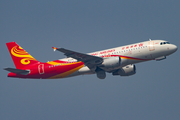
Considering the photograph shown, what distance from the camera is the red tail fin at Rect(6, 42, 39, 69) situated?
5081cm

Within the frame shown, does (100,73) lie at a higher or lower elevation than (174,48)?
lower

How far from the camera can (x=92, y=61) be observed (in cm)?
4594

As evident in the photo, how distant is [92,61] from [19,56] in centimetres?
1634

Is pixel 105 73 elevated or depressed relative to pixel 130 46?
depressed

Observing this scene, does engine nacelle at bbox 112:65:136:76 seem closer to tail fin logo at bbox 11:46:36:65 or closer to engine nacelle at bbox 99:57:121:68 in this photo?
engine nacelle at bbox 99:57:121:68

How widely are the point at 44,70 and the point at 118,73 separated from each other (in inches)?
603

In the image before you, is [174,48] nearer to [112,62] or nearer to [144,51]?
[144,51]

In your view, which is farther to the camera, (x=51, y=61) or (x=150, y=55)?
(x=51, y=61)

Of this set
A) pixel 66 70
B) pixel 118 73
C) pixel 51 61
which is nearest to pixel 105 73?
pixel 118 73

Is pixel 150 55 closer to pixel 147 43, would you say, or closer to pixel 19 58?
pixel 147 43

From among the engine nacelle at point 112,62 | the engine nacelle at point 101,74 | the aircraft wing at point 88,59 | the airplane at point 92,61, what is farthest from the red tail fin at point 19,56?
the engine nacelle at point 112,62

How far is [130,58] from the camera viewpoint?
45781 mm

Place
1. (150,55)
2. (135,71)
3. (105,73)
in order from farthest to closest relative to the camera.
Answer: (135,71)
(105,73)
(150,55)

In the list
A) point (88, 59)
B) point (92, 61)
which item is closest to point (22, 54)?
point (88, 59)
